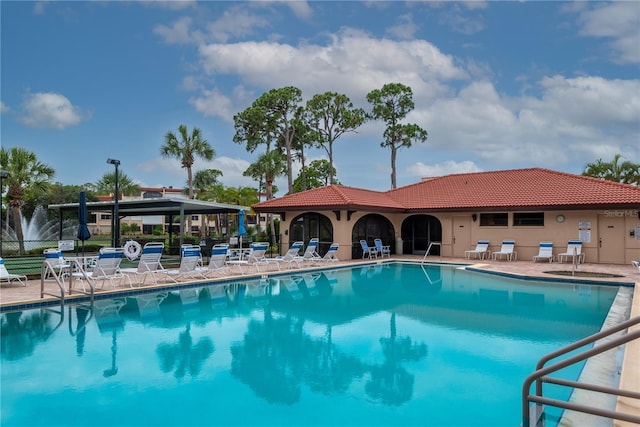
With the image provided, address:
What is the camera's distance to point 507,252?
2116cm

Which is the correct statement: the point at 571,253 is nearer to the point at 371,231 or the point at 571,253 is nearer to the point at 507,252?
the point at 507,252

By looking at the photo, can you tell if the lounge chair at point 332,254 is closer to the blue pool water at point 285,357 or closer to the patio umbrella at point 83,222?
the blue pool water at point 285,357

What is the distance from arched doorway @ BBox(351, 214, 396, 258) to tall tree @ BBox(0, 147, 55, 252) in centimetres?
1656

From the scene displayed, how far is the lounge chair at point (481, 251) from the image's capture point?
71.7 ft

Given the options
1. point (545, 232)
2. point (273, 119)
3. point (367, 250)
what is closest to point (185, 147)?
point (273, 119)

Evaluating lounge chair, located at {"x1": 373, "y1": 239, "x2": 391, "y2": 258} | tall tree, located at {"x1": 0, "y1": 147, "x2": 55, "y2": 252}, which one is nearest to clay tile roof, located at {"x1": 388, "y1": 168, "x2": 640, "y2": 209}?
lounge chair, located at {"x1": 373, "y1": 239, "x2": 391, "y2": 258}

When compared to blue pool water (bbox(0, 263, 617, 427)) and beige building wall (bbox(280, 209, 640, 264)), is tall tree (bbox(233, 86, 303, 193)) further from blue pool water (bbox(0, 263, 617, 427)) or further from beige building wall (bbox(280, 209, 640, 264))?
blue pool water (bbox(0, 263, 617, 427))

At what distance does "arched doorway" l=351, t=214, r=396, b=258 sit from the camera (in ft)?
74.2

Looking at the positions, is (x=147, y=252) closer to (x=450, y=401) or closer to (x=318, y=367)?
(x=318, y=367)

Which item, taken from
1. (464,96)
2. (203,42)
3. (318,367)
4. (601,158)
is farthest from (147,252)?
(601,158)

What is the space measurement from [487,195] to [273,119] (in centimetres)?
2168

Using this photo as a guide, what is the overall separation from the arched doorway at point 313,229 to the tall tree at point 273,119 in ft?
46.8

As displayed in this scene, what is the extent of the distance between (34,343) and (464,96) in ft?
78.6

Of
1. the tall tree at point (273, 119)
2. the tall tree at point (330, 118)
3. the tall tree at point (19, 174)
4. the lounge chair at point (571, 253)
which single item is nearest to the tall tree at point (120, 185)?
the tall tree at point (273, 119)
